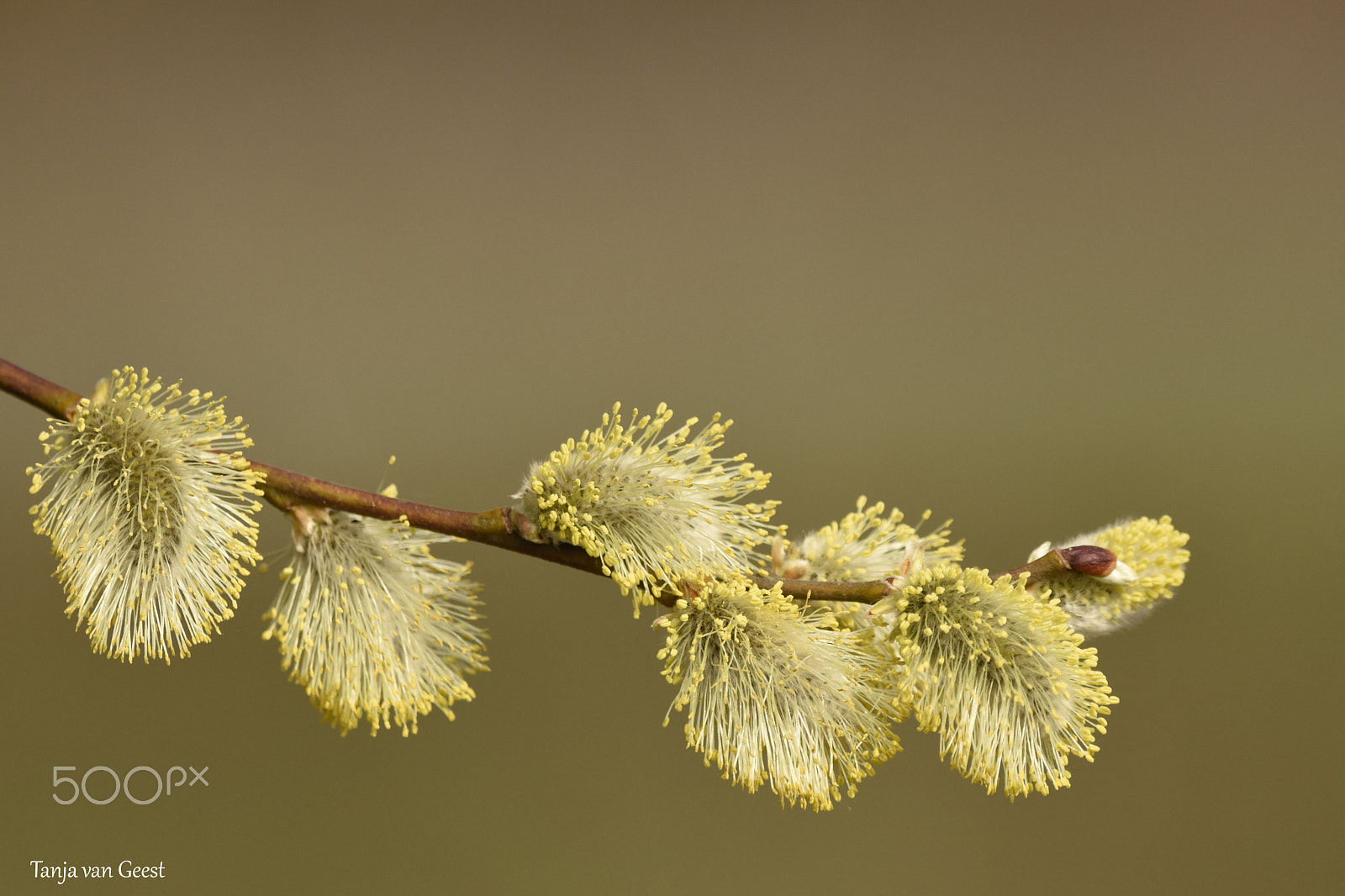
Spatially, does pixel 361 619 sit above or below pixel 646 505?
below

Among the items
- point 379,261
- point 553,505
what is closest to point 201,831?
point 379,261

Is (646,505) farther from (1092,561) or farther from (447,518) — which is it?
(1092,561)

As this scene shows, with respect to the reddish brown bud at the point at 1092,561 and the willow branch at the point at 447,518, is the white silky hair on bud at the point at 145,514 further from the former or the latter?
the reddish brown bud at the point at 1092,561

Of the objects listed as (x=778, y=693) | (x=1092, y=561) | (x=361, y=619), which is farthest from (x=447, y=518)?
(x=1092, y=561)

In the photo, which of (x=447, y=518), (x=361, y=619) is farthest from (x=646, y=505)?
(x=361, y=619)

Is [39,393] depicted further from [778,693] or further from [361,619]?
[778,693]

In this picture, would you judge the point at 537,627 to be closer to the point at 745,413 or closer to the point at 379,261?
the point at 745,413

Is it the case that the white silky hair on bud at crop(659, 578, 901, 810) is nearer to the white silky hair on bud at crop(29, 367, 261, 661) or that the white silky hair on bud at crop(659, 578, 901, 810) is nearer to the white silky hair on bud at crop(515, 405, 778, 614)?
the white silky hair on bud at crop(515, 405, 778, 614)

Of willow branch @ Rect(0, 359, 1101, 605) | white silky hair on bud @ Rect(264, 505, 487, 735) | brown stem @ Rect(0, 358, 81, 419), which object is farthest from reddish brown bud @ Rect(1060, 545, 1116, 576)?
brown stem @ Rect(0, 358, 81, 419)
